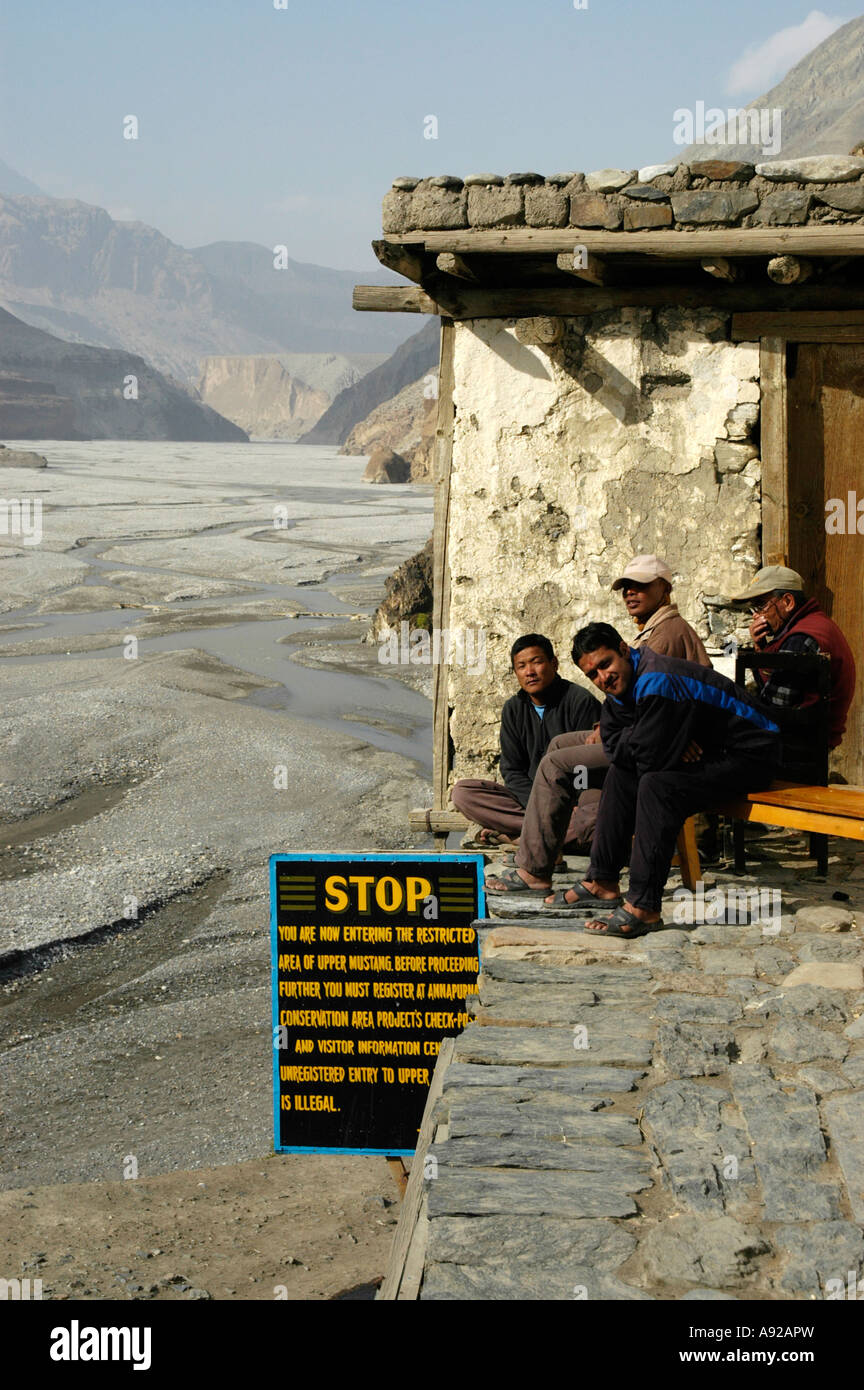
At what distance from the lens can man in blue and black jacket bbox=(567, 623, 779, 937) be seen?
18.3ft

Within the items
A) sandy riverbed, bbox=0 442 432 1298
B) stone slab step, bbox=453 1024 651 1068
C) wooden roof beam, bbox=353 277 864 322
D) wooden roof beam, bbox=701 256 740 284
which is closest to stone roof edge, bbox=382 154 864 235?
wooden roof beam, bbox=701 256 740 284

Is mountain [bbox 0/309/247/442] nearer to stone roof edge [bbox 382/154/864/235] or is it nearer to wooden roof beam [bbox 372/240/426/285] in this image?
wooden roof beam [bbox 372/240/426/285]

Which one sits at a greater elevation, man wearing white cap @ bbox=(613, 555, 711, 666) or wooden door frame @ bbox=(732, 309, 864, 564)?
wooden door frame @ bbox=(732, 309, 864, 564)

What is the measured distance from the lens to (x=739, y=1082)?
433 centimetres

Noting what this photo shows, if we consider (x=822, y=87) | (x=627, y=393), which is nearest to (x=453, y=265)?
(x=627, y=393)

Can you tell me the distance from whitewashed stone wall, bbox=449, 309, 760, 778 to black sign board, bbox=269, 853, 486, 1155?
6.50 ft

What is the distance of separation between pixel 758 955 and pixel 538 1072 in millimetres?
1465

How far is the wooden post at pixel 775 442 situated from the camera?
727 centimetres

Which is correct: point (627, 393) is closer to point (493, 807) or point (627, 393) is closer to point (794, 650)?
point (794, 650)

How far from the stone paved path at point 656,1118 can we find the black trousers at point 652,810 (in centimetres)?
29

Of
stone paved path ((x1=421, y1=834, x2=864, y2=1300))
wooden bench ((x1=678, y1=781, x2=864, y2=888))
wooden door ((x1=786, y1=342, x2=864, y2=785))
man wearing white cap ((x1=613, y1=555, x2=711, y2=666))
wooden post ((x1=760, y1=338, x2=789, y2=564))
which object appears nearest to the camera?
stone paved path ((x1=421, y1=834, x2=864, y2=1300))

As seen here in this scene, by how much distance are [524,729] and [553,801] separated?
783mm
